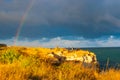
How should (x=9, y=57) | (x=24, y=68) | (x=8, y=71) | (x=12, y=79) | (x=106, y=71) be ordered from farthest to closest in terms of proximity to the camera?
(x=9, y=57) < (x=106, y=71) < (x=24, y=68) < (x=8, y=71) < (x=12, y=79)

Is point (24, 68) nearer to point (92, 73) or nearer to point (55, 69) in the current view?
point (55, 69)

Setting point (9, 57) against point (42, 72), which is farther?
point (9, 57)

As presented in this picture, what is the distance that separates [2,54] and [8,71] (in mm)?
6118

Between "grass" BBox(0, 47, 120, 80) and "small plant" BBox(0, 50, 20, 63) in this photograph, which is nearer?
"grass" BBox(0, 47, 120, 80)

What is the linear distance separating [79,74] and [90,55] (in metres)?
25.7

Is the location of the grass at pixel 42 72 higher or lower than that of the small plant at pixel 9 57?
lower

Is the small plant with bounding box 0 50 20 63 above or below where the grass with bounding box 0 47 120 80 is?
above

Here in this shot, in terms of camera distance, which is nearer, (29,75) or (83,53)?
(29,75)

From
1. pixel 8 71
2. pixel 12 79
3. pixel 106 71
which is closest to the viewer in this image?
pixel 12 79

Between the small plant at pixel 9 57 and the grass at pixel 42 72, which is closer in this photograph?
the grass at pixel 42 72

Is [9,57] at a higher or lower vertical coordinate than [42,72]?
higher

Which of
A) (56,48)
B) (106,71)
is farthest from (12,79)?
(56,48)

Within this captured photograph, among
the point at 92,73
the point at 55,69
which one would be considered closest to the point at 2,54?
the point at 55,69

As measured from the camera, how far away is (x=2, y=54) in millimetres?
20266
